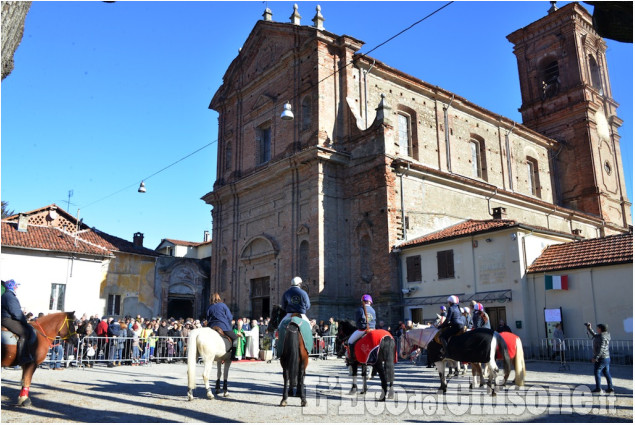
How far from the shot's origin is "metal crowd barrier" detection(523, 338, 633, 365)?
1595cm

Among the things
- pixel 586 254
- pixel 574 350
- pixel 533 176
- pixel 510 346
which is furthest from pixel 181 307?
pixel 510 346

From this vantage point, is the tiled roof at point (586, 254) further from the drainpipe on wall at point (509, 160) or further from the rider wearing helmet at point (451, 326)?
the drainpipe on wall at point (509, 160)

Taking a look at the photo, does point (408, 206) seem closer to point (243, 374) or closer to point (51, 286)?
point (243, 374)

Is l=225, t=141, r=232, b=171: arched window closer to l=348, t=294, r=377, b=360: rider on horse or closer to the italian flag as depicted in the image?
the italian flag

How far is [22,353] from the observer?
7914 millimetres

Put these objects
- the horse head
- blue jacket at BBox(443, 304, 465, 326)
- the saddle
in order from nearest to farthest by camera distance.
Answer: the horse head, the saddle, blue jacket at BBox(443, 304, 465, 326)

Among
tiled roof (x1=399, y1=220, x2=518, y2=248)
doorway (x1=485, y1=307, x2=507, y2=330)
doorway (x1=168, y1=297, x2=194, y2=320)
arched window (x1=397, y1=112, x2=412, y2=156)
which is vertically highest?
arched window (x1=397, y1=112, x2=412, y2=156)

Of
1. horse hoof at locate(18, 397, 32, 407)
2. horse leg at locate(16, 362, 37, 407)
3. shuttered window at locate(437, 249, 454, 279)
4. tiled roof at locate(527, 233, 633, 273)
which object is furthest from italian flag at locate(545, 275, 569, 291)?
horse hoof at locate(18, 397, 32, 407)

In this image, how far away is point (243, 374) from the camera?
526 inches

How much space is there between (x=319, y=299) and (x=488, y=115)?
1681 cm

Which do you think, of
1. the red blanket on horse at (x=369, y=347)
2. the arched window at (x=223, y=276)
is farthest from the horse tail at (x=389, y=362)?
the arched window at (x=223, y=276)

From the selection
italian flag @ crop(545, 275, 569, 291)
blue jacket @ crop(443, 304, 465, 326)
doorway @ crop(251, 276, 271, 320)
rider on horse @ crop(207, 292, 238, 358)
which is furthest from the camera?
doorway @ crop(251, 276, 271, 320)

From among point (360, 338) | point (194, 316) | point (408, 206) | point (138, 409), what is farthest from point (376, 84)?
point (138, 409)

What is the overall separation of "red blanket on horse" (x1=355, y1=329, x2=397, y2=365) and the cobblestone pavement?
67cm
